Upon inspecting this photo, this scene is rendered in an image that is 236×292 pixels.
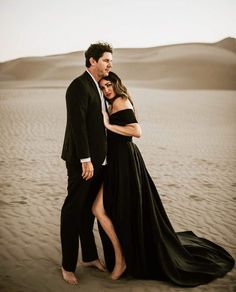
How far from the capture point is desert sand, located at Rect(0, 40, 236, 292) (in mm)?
3303

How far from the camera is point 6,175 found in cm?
666

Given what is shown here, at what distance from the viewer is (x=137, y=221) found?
312 cm

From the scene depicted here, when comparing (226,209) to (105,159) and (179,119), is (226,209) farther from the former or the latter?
(179,119)

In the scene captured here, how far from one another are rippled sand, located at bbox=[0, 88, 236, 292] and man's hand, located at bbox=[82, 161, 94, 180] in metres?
0.89

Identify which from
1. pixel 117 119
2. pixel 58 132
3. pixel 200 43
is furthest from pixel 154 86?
pixel 117 119

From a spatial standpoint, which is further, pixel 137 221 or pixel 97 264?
pixel 97 264

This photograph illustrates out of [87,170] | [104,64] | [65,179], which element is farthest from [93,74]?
[65,179]

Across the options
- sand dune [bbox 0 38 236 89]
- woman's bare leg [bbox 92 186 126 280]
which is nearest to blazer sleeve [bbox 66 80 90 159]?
woman's bare leg [bbox 92 186 126 280]

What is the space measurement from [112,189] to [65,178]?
3580 millimetres

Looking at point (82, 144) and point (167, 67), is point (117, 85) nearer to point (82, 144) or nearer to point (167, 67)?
point (82, 144)

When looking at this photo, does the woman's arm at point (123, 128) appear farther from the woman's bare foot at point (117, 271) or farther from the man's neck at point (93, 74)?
the woman's bare foot at point (117, 271)

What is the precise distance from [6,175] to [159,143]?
14.4 feet

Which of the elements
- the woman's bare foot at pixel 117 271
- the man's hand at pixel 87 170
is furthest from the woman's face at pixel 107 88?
the woman's bare foot at pixel 117 271

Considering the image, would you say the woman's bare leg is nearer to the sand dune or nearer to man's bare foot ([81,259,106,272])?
man's bare foot ([81,259,106,272])
